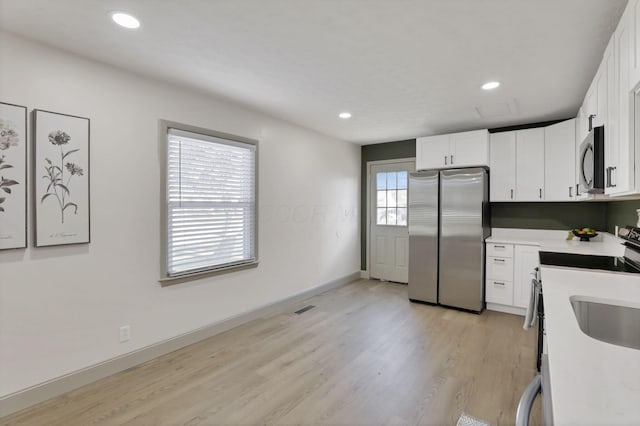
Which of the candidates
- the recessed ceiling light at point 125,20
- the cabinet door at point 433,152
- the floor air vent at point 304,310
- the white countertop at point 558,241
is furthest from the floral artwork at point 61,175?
the white countertop at point 558,241

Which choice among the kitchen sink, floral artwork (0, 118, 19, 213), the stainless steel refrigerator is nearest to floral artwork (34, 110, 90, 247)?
floral artwork (0, 118, 19, 213)

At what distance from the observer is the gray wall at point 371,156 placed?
205 inches

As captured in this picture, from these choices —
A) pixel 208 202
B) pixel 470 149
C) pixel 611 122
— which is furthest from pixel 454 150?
pixel 208 202

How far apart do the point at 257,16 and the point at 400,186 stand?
12.9 ft

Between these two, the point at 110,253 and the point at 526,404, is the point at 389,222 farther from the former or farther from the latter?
the point at 526,404

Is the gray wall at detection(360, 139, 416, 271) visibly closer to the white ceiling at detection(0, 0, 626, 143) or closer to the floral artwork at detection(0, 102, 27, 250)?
the white ceiling at detection(0, 0, 626, 143)

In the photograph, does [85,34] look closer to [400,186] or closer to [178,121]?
[178,121]

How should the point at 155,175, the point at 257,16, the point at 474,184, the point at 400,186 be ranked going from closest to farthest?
the point at 257,16 < the point at 155,175 < the point at 474,184 < the point at 400,186

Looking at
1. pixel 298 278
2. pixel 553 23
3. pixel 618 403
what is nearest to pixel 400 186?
pixel 298 278

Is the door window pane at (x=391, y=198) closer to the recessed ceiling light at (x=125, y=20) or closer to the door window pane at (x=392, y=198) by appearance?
the door window pane at (x=392, y=198)

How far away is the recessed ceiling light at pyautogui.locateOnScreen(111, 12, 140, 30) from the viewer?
1.83 meters

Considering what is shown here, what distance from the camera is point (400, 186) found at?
531 centimetres

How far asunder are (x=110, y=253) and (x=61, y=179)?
2.09ft

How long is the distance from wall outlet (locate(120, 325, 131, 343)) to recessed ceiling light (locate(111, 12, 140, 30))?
2.19m
